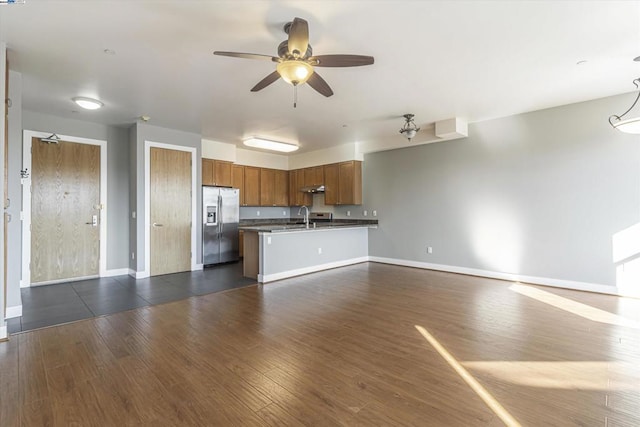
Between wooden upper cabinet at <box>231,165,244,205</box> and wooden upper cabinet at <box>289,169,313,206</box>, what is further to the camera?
wooden upper cabinet at <box>289,169,313,206</box>

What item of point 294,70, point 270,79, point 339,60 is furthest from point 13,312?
point 339,60

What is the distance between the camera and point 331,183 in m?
7.43

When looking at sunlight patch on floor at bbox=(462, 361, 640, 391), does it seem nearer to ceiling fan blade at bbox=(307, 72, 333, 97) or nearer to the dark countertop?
ceiling fan blade at bbox=(307, 72, 333, 97)

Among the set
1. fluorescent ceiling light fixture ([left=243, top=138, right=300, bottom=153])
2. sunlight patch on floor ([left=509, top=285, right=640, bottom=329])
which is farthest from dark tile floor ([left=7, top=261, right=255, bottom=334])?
sunlight patch on floor ([left=509, top=285, right=640, bottom=329])

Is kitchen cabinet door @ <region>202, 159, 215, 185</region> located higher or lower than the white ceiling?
lower

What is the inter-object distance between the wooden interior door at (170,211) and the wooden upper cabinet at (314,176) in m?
3.07

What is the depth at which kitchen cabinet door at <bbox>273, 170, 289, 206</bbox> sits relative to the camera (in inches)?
327

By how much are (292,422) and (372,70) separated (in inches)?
131

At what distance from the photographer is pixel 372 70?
3.33 metres

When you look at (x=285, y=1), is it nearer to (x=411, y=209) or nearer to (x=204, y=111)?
(x=204, y=111)

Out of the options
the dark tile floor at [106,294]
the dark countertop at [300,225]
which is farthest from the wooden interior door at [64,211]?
the dark countertop at [300,225]

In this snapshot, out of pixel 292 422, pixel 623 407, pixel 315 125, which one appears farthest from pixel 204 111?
pixel 623 407

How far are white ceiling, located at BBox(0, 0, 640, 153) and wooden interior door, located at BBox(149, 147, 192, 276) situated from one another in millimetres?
1002

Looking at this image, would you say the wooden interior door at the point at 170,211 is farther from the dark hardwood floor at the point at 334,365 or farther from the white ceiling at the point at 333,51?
the dark hardwood floor at the point at 334,365
